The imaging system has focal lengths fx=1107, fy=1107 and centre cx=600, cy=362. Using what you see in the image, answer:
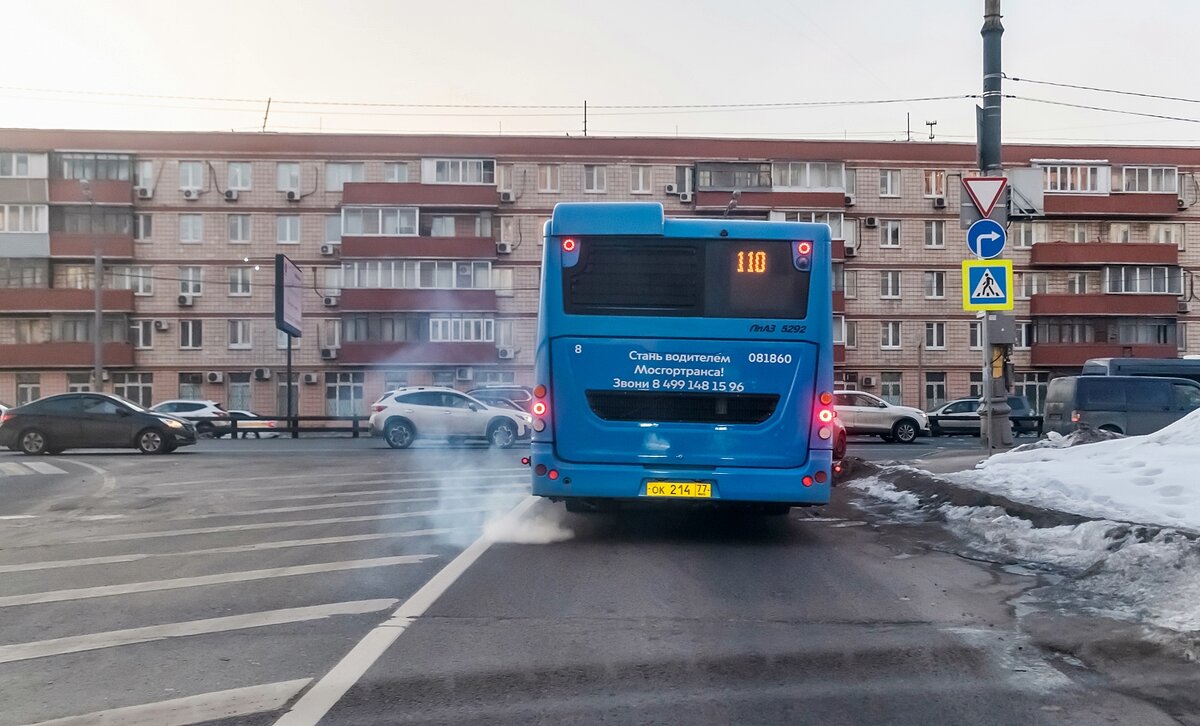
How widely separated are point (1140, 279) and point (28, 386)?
179ft

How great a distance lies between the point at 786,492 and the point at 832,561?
756 mm

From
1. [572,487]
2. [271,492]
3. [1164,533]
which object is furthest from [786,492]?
[271,492]

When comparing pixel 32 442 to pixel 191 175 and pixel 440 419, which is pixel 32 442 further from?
pixel 191 175

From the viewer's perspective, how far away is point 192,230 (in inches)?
2110

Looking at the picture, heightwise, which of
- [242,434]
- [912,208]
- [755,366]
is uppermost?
[912,208]

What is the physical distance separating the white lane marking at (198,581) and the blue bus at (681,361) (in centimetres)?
157

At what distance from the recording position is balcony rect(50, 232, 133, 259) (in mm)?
52000

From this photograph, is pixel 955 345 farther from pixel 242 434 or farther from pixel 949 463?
pixel 949 463

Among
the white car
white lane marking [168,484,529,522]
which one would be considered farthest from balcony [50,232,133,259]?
white lane marking [168,484,529,522]

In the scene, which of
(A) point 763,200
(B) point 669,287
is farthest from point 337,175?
(B) point 669,287

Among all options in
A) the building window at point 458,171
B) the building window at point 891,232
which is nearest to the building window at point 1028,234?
the building window at point 891,232

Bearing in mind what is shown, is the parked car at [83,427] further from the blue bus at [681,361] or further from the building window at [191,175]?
the building window at [191,175]

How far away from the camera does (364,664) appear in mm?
5871

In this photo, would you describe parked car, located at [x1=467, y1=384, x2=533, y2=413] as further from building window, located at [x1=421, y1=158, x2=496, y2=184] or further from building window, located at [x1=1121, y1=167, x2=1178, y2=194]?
building window, located at [x1=1121, y1=167, x2=1178, y2=194]
